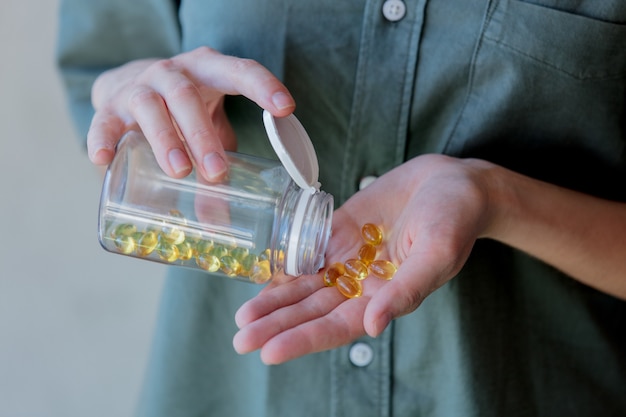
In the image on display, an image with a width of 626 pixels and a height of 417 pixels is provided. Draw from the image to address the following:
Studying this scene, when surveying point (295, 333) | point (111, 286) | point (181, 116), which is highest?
point (181, 116)

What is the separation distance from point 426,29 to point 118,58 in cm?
47

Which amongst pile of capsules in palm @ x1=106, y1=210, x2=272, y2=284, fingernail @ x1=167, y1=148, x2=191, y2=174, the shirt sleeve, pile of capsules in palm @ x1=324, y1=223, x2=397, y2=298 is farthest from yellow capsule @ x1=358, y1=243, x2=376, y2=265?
the shirt sleeve

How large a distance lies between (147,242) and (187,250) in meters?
0.04

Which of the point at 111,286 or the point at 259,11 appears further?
the point at 111,286

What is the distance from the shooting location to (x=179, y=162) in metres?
0.60

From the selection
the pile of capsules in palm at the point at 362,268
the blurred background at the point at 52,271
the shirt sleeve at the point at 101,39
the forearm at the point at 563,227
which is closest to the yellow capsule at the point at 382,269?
the pile of capsules in palm at the point at 362,268

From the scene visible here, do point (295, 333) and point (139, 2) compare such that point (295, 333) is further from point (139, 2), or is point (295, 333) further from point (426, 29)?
point (139, 2)

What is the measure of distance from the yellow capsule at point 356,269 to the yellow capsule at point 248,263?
10 cm

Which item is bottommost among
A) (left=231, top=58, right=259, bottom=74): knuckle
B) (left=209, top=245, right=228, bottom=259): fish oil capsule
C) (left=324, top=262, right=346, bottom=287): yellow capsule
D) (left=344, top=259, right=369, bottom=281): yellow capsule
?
(left=209, top=245, right=228, bottom=259): fish oil capsule

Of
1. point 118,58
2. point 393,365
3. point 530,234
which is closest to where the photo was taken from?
point 530,234

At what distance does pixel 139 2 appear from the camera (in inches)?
35.7

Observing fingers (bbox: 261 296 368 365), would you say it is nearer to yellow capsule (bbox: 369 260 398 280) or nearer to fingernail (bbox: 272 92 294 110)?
yellow capsule (bbox: 369 260 398 280)

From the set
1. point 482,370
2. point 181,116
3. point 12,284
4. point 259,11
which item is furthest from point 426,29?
point 12,284

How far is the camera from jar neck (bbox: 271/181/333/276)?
688 millimetres
